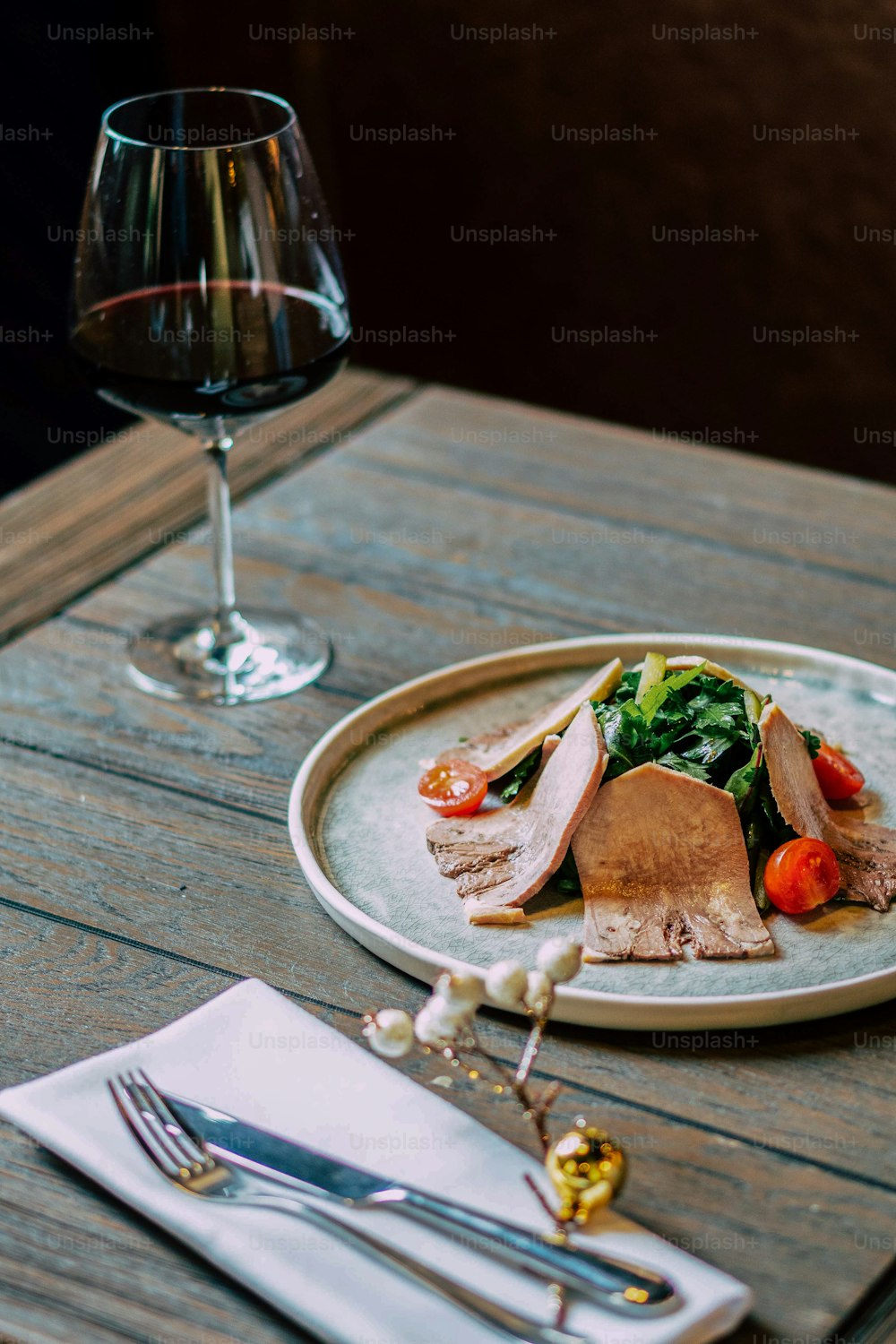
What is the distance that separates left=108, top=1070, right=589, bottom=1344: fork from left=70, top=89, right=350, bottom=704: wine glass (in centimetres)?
51

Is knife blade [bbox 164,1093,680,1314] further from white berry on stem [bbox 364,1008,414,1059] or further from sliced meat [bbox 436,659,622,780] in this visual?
sliced meat [bbox 436,659,622,780]

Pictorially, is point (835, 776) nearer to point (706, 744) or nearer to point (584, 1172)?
point (706, 744)

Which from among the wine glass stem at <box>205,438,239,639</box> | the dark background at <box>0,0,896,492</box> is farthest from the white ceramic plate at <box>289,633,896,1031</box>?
the dark background at <box>0,0,896,492</box>

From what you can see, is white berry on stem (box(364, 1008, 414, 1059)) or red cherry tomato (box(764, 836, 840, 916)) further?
red cherry tomato (box(764, 836, 840, 916))

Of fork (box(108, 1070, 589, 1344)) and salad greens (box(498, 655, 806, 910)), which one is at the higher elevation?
salad greens (box(498, 655, 806, 910))

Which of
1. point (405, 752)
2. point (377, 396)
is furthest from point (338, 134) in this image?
point (405, 752)

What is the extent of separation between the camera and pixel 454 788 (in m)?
1.05

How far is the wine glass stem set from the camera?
1.31 meters

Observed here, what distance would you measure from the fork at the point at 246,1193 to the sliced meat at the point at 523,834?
242 millimetres

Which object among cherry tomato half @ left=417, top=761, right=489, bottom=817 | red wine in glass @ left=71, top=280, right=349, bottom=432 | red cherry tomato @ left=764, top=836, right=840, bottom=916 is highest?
red wine in glass @ left=71, top=280, right=349, bottom=432

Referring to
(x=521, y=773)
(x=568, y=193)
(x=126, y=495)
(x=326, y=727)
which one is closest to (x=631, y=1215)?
(x=521, y=773)

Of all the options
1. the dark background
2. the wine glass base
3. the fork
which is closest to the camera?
the fork

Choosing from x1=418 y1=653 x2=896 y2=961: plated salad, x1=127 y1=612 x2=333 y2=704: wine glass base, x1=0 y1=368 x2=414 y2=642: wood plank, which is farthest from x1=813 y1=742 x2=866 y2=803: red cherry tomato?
x1=0 y1=368 x2=414 y2=642: wood plank

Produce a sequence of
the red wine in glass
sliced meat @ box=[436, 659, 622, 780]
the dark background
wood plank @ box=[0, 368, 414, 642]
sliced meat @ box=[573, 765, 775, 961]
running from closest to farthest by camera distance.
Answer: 1. sliced meat @ box=[573, 765, 775, 961]
2. sliced meat @ box=[436, 659, 622, 780]
3. the red wine in glass
4. wood plank @ box=[0, 368, 414, 642]
5. the dark background
